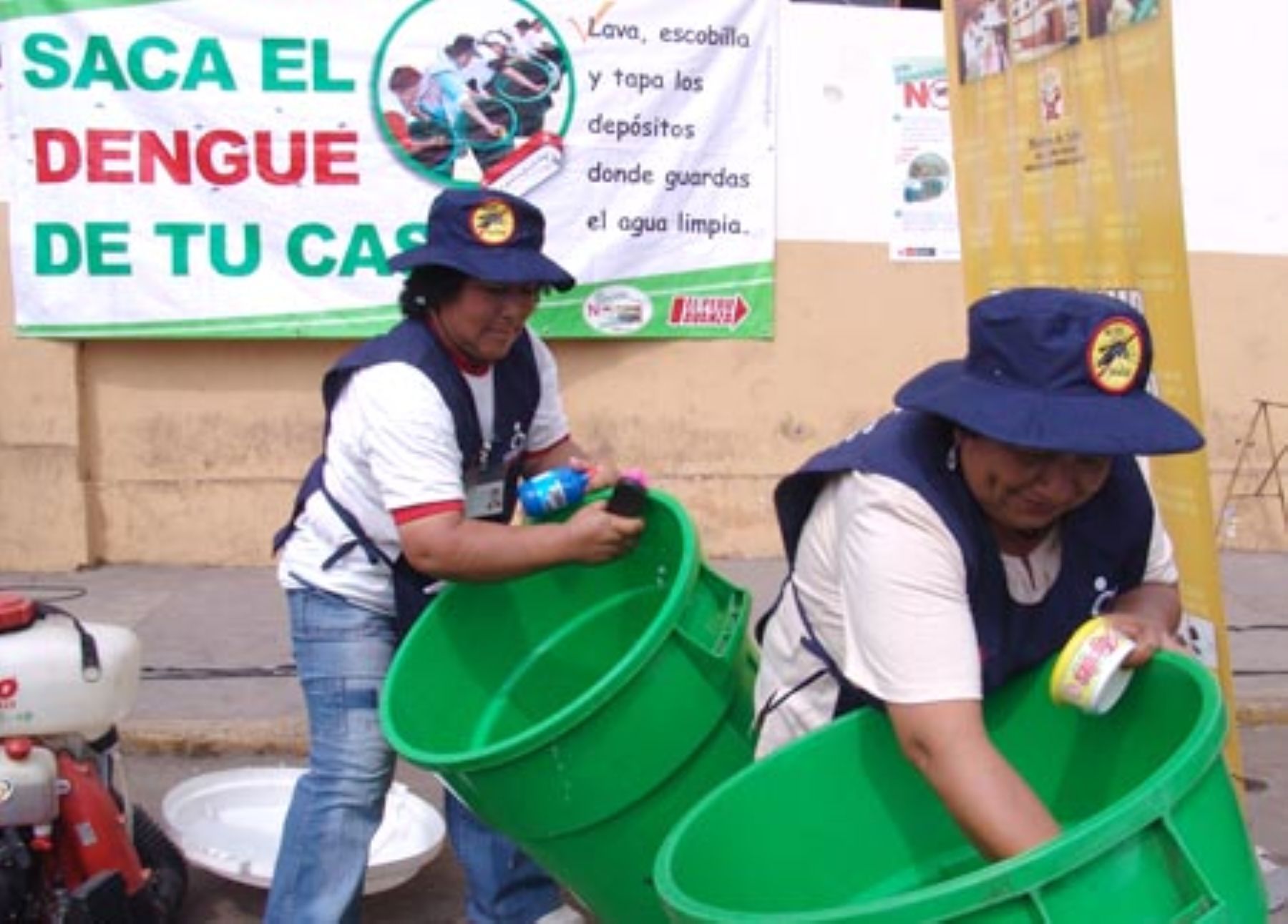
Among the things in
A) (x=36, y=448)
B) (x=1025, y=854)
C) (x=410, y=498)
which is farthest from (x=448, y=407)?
(x=36, y=448)

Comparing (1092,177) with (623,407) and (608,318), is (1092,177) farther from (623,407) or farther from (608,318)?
(623,407)

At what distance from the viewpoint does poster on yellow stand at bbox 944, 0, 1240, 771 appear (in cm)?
337

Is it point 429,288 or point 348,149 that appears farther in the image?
point 348,149

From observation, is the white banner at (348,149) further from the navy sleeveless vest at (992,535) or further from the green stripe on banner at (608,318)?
the navy sleeveless vest at (992,535)

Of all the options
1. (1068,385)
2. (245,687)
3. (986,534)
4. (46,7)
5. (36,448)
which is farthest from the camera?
(36,448)

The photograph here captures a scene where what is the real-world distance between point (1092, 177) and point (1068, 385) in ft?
6.47

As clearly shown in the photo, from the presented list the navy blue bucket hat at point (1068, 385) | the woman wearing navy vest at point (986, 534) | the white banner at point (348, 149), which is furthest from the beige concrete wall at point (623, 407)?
the navy blue bucket hat at point (1068, 385)

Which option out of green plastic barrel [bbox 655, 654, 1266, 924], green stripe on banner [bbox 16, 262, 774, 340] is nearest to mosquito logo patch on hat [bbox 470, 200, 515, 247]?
green plastic barrel [bbox 655, 654, 1266, 924]

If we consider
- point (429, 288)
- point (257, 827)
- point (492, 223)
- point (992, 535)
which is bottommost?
point (257, 827)

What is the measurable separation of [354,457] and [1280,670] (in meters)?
Answer: 3.98

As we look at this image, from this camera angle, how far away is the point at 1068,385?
1791 mm

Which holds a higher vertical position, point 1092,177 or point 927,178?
point 927,178

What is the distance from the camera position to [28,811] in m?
3.04

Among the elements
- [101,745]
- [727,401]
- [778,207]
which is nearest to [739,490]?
[727,401]
